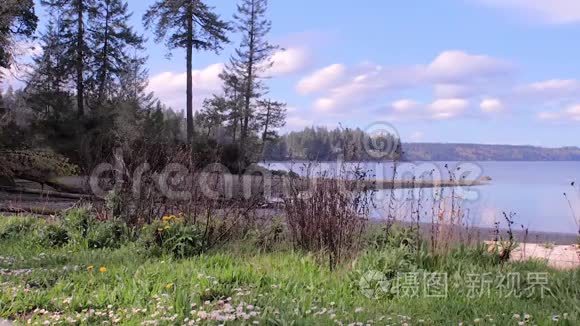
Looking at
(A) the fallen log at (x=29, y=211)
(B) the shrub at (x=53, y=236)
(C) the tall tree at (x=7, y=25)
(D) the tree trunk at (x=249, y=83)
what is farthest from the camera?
(D) the tree trunk at (x=249, y=83)

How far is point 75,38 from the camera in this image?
107ft

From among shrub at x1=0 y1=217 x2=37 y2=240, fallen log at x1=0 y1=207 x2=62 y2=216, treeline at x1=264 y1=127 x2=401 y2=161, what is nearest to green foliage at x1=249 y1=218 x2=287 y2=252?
treeline at x1=264 y1=127 x2=401 y2=161

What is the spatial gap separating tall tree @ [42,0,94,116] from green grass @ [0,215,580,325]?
2814cm

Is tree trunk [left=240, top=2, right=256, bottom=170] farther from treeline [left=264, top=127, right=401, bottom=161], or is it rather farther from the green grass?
the green grass

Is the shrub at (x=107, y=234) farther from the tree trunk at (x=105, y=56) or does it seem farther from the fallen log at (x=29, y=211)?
the tree trunk at (x=105, y=56)

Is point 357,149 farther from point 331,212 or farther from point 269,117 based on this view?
point 269,117

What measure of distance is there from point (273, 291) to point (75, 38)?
32.0 m

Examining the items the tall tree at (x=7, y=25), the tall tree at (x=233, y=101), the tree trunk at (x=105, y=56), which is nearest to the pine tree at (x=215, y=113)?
the tall tree at (x=233, y=101)

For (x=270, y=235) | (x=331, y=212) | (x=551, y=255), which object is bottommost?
(x=551, y=255)

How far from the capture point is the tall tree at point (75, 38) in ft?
105

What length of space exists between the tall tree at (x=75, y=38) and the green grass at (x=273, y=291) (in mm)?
28138

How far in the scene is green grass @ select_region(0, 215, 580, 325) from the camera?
13.4 feet

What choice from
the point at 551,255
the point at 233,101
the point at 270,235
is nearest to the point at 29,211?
the point at 270,235

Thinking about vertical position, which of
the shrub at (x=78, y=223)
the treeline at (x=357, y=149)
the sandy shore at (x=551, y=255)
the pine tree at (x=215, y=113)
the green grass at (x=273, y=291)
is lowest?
the sandy shore at (x=551, y=255)
